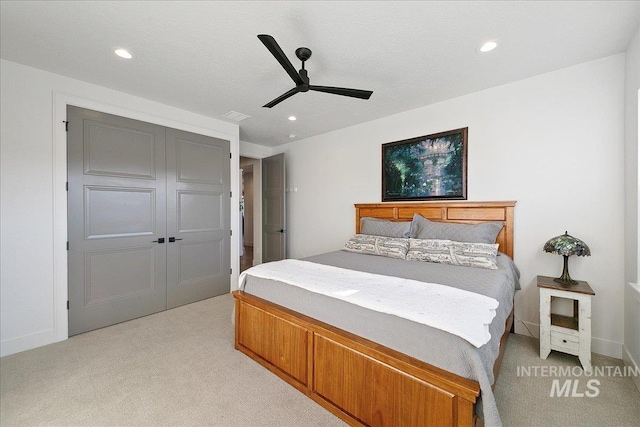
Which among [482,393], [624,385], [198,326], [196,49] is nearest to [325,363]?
[482,393]

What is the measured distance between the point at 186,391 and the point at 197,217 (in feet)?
7.73

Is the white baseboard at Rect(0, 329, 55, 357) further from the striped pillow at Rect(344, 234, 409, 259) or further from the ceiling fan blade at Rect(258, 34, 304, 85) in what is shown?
the ceiling fan blade at Rect(258, 34, 304, 85)

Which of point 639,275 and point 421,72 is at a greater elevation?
point 421,72

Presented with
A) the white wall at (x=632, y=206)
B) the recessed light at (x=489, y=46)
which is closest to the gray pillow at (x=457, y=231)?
the white wall at (x=632, y=206)

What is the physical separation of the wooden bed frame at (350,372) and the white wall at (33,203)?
1945 millimetres

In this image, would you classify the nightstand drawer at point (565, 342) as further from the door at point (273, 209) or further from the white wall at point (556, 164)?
the door at point (273, 209)

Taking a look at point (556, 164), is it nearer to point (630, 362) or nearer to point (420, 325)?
point (630, 362)

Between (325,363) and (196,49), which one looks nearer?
(325,363)

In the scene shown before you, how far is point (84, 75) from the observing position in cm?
261

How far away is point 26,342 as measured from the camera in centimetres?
242

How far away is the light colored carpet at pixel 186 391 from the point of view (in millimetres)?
1600

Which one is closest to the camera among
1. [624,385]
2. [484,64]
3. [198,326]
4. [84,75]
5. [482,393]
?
[482,393]

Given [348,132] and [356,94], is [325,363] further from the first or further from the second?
[348,132]

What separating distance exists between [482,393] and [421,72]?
8.50 ft
